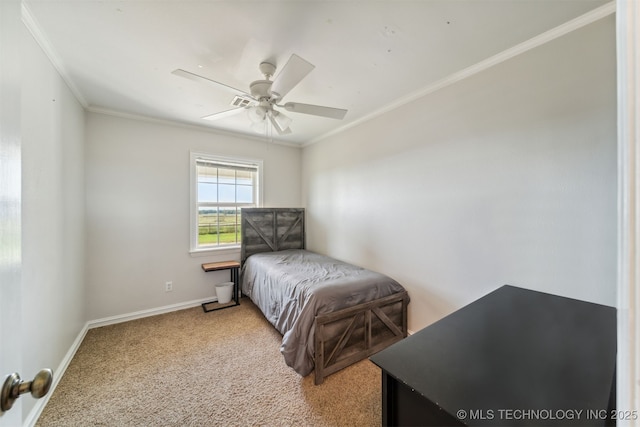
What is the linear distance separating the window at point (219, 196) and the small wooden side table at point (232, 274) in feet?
0.95

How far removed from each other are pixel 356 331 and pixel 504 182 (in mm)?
1795

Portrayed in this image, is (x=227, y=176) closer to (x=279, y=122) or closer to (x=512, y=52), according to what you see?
(x=279, y=122)

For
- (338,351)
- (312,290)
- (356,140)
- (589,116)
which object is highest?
(356,140)

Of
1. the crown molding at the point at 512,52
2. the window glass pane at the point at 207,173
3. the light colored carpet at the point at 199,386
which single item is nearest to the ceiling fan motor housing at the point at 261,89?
the crown molding at the point at 512,52

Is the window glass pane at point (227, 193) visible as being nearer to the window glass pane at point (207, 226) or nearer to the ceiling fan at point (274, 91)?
the window glass pane at point (207, 226)

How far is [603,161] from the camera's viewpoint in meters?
1.48

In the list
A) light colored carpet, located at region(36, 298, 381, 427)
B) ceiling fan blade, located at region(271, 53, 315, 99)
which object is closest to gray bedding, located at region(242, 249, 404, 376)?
light colored carpet, located at region(36, 298, 381, 427)

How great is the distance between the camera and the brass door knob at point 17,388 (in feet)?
1.85

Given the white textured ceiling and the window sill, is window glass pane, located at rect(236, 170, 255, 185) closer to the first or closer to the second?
the window sill

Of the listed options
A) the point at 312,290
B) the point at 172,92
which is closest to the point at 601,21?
the point at 312,290

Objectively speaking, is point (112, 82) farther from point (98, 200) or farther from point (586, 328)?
point (586, 328)

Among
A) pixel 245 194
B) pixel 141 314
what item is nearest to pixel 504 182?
pixel 245 194

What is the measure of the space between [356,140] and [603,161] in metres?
2.32

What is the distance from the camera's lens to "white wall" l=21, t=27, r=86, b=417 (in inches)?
61.2
